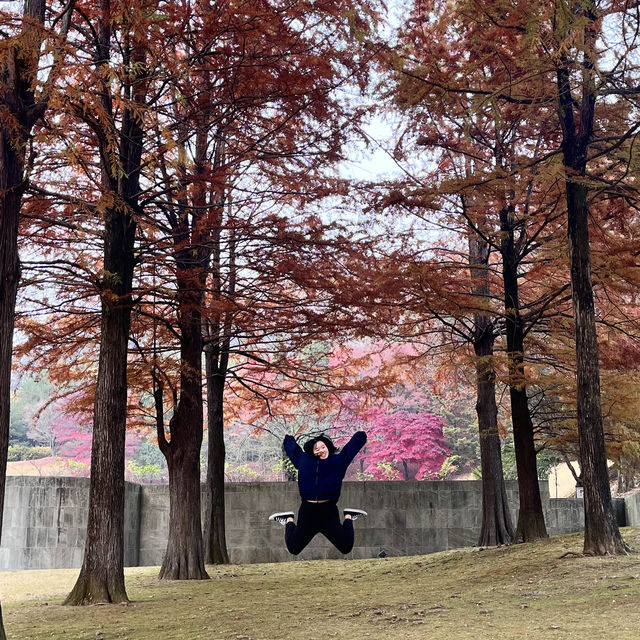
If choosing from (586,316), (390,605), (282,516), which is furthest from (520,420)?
(282,516)

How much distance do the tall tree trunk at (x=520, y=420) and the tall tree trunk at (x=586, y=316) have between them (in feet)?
6.72

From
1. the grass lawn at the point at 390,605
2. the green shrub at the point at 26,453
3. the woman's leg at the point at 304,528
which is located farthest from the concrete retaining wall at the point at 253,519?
the green shrub at the point at 26,453

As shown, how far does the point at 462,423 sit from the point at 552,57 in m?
27.3

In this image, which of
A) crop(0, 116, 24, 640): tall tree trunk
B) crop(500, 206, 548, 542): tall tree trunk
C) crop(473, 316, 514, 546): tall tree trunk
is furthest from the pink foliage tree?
crop(0, 116, 24, 640): tall tree trunk

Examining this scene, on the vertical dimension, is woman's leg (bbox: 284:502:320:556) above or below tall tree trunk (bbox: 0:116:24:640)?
below

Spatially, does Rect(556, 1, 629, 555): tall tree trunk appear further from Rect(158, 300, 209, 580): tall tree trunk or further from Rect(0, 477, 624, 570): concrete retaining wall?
Rect(0, 477, 624, 570): concrete retaining wall

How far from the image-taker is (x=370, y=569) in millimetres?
13883

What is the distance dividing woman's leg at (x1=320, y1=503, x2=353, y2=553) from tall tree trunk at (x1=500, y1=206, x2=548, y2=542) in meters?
5.11

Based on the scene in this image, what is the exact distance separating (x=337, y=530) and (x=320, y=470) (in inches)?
26.4

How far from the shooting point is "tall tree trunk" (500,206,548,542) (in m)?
13.0

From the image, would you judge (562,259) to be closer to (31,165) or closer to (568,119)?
(568,119)

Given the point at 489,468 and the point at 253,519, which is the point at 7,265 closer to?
the point at 489,468

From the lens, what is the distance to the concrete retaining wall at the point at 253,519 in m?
16.2

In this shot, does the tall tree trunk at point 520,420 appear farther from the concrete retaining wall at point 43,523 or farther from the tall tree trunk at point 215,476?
the concrete retaining wall at point 43,523
